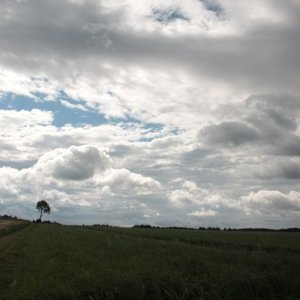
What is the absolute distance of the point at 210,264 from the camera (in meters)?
17.0

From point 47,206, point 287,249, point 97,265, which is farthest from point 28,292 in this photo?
point 47,206

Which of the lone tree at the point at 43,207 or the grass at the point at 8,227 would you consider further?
the lone tree at the point at 43,207

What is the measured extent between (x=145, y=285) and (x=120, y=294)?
3.13 feet

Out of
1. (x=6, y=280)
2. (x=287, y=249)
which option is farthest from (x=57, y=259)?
(x=287, y=249)

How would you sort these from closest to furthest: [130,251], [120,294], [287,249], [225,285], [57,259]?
[120,294], [225,285], [57,259], [130,251], [287,249]

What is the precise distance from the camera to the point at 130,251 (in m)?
23.3

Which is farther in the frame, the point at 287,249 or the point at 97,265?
the point at 287,249

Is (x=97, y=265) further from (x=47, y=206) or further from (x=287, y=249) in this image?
(x=47, y=206)

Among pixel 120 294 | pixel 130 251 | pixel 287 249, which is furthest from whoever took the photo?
pixel 287 249

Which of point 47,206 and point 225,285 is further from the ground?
point 47,206

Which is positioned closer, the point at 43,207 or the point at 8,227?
the point at 8,227

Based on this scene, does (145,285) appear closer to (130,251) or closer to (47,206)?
(130,251)

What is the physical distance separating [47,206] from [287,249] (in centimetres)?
15680

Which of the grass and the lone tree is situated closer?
the grass
